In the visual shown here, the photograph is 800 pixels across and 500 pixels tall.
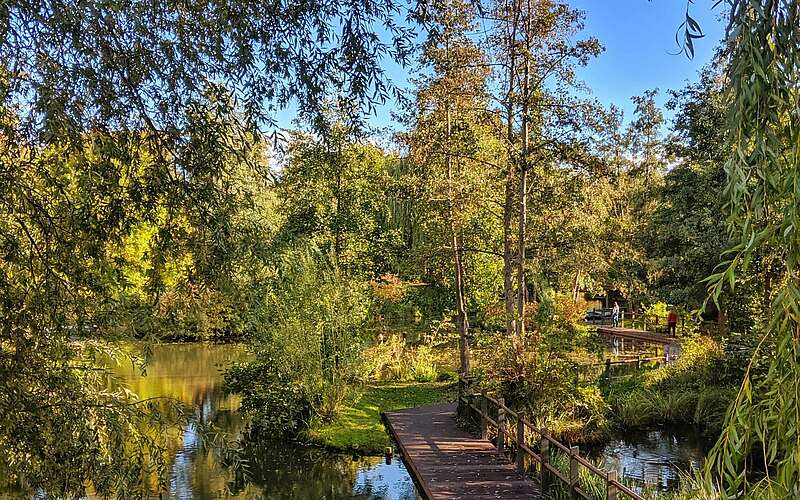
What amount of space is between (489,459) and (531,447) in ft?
3.05

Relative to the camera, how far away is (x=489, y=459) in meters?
9.20

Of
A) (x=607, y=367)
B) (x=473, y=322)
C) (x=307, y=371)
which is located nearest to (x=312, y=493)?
(x=307, y=371)

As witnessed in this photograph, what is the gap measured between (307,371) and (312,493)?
284cm

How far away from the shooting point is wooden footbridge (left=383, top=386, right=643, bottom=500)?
7.54m

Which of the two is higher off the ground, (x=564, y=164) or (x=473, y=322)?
(x=564, y=164)

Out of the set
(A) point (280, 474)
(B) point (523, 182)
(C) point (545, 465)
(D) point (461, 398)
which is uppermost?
(B) point (523, 182)

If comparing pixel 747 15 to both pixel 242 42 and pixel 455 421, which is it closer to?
pixel 242 42

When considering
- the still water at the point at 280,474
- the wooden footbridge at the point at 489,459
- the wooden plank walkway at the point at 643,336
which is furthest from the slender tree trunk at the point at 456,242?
the wooden plank walkway at the point at 643,336

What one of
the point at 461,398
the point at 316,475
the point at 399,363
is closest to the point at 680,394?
the point at 461,398

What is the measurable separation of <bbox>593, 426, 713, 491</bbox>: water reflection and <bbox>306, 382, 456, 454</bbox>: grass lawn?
12.4ft

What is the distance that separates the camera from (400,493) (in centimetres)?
934

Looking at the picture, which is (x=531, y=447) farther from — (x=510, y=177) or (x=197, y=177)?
(x=197, y=177)

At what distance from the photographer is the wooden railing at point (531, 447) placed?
695 cm

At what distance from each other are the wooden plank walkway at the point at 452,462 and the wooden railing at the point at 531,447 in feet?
0.75
